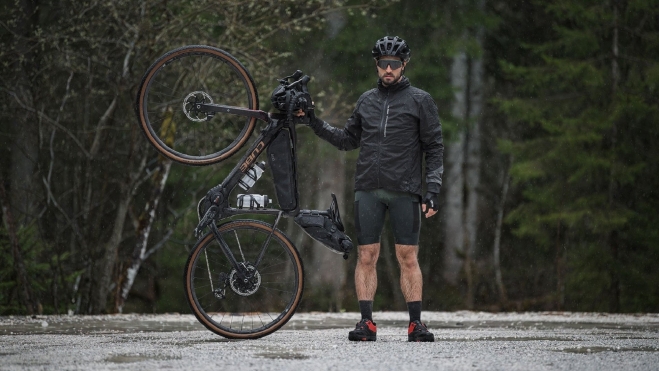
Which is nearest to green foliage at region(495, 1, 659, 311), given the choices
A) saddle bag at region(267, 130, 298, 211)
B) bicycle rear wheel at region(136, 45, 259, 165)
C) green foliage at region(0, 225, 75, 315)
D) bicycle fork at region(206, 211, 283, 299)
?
bicycle rear wheel at region(136, 45, 259, 165)

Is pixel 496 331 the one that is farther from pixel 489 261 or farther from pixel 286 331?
pixel 489 261

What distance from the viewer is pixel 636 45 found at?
17.9m

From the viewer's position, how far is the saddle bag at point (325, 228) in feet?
26.7

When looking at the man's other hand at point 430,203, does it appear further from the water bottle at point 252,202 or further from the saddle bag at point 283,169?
the water bottle at point 252,202

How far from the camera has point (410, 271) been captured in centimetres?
797

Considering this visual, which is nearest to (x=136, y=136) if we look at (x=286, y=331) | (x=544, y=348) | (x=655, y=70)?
(x=286, y=331)

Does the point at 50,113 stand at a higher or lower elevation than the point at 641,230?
higher

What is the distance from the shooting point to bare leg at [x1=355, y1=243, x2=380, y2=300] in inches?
314

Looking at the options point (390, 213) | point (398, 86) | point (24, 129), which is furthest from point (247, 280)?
point (24, 129)

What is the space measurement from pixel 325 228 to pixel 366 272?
0.50 metres

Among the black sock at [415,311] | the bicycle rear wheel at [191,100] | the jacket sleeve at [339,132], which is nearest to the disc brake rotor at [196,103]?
the jacket sleeve at [339,132]

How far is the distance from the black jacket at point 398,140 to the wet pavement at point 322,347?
4.08 feet

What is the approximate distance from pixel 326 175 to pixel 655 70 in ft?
20.2

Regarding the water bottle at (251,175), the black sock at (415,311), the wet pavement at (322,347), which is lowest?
the wet pavement at (322,347)
